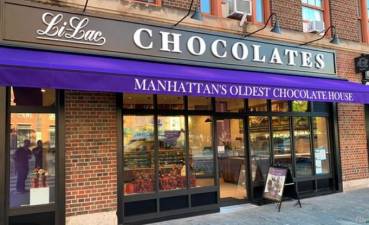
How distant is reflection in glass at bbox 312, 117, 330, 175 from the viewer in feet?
35.8

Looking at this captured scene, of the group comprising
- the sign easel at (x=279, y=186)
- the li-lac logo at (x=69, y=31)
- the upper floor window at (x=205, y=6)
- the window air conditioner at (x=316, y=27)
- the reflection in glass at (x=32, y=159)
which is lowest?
the sign easel at (x=279, y=186)

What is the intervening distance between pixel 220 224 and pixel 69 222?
9.10 feet

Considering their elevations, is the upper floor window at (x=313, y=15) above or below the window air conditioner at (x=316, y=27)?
above

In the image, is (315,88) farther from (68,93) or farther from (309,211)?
(68,93)

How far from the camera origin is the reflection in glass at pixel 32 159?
22.3ft

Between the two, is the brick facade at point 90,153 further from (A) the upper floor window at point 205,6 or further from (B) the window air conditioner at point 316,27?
(B) the window air conditioner at point 316,27

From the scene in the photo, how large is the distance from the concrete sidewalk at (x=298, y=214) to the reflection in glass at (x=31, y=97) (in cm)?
321

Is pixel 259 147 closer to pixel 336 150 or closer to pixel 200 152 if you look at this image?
pixel 200 152

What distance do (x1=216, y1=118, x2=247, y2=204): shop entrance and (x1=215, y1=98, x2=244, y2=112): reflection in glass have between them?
27cm

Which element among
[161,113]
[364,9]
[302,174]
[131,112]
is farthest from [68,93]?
[364,9]

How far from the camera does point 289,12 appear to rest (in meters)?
10.6

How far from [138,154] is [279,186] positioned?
3295mm

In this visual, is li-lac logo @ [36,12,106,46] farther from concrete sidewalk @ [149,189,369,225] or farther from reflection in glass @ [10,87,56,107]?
concrete sidewalk @ [149,189,369,225]

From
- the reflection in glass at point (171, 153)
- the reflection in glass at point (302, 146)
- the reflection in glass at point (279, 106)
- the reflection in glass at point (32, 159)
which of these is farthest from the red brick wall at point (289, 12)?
the reflection in glass at point (32, 159)
